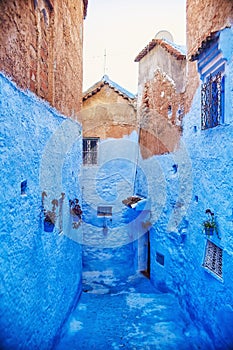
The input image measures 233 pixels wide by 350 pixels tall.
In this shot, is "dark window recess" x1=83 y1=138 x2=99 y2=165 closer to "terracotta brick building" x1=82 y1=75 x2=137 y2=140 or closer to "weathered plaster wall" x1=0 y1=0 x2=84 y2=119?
"terracotta brick building" x1=82 y1=75 x2=137 y2=140

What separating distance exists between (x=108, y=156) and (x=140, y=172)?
170cm

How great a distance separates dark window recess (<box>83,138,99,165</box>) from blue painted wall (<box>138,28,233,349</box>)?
291 centimetres

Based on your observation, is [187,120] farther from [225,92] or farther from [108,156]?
[108,156]

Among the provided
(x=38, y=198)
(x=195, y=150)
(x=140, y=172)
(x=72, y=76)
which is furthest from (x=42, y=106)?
(x=140, y=172)

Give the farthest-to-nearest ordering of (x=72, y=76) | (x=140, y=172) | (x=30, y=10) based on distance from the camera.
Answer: (x=140, y=172), (x=72, y=76), (x=30, y=10)

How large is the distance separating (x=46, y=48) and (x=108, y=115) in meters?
7.07

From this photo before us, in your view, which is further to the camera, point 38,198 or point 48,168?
point 48,168

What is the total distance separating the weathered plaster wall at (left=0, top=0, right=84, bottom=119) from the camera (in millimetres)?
3811

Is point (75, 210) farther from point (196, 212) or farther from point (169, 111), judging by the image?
point (169, 111)

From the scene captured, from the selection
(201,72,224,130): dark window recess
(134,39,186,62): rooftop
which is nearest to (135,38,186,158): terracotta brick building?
(134,39,186,62): rooftop

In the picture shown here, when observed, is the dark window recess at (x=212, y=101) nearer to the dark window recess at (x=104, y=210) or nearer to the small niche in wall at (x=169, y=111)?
the small niche in wall at (x=169, y=111)

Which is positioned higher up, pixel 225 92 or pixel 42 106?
pixel 225 92

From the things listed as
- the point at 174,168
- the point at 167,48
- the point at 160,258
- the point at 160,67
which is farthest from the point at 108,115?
the point at 160,258

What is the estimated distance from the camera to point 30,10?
4477 millimetres
